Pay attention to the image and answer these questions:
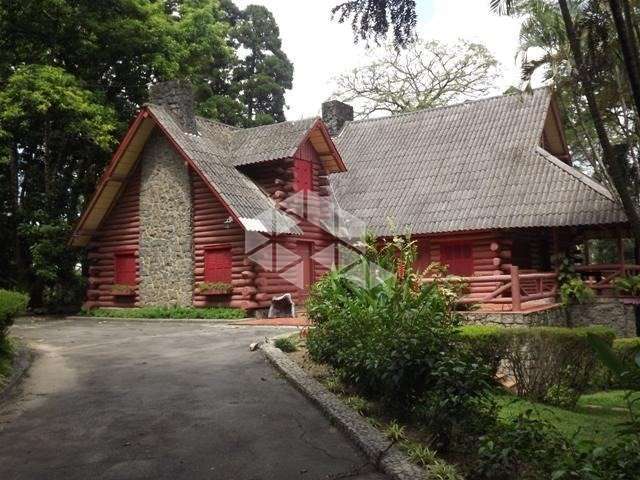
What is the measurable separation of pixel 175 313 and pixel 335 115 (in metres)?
13.7

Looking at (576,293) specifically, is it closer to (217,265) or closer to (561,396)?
(561,396)

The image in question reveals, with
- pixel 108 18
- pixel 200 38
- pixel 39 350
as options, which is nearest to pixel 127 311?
pixel 39 350

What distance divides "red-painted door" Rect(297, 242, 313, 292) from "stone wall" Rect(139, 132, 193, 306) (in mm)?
3715

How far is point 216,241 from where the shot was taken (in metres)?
19.0

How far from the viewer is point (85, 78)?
24.4 meters

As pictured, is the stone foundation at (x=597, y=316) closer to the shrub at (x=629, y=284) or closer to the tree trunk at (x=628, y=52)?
the shrub at (x=629, y=284)

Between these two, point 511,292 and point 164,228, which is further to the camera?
point 164,228

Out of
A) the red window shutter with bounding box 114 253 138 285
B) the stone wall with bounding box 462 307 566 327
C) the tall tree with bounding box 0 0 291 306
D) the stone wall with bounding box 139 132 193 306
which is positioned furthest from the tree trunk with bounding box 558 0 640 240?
the tall tree with bounding box 0 0 291 306

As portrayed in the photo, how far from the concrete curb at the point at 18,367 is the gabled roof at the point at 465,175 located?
1074cm

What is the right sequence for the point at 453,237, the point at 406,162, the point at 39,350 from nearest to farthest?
the point at 39,350 → the point at 453,237 → the point at 406,162

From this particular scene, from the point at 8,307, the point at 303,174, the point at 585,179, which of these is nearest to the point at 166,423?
the point at 8,307

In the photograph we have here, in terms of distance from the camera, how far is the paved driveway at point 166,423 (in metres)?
5.19

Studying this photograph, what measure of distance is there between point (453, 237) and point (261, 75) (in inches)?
841

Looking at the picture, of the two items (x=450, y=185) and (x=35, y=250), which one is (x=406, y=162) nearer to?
(x=450, y=185)
